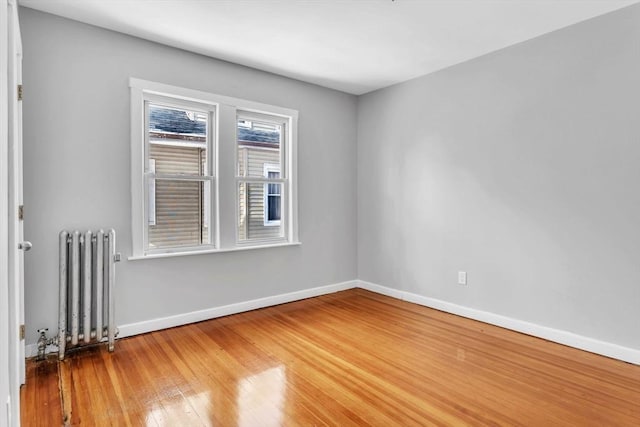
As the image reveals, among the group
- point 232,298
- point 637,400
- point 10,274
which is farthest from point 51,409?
point 637,400

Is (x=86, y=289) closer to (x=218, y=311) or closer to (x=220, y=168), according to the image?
(x=218, y=311)

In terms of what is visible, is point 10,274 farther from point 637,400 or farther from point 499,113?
point 499,113

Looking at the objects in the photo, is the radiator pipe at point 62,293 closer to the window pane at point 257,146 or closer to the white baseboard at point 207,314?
the white baseboard at point 207,314

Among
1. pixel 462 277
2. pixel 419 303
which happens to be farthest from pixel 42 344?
pixel 462 277

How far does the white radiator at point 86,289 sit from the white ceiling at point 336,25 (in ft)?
5.52

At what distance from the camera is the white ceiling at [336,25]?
2574 millimetres

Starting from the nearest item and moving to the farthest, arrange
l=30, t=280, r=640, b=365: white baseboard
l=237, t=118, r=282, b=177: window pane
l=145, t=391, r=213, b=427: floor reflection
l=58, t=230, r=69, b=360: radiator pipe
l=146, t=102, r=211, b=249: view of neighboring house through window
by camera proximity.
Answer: l=145, t=391, r=213, b=427: floor reflection, l=58, t=230, r=69, b=360: radiator pipe, l=30, t=280, r=640, b=365: white baseboard, l=146, t=102, r=211, b=249: view of neighboring house through window, l=237, t=118, r=282, b=177: window pane

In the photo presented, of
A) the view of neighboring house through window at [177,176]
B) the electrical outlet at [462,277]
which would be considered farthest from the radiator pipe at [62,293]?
the electrical outlet at [462,277]

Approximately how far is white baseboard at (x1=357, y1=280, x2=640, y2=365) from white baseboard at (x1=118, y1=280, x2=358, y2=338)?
87 cm

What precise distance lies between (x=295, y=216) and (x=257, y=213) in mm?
456

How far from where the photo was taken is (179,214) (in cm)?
340

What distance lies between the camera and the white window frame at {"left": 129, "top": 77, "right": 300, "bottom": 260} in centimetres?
306

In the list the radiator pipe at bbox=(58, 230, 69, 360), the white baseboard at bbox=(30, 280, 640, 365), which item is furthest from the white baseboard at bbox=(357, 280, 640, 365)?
the radiator pipe at bbox=(58, 230, 69, 360)

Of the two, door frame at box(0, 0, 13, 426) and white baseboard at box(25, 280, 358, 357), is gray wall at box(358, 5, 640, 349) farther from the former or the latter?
door frame at box(0, 0, 13, 426)
